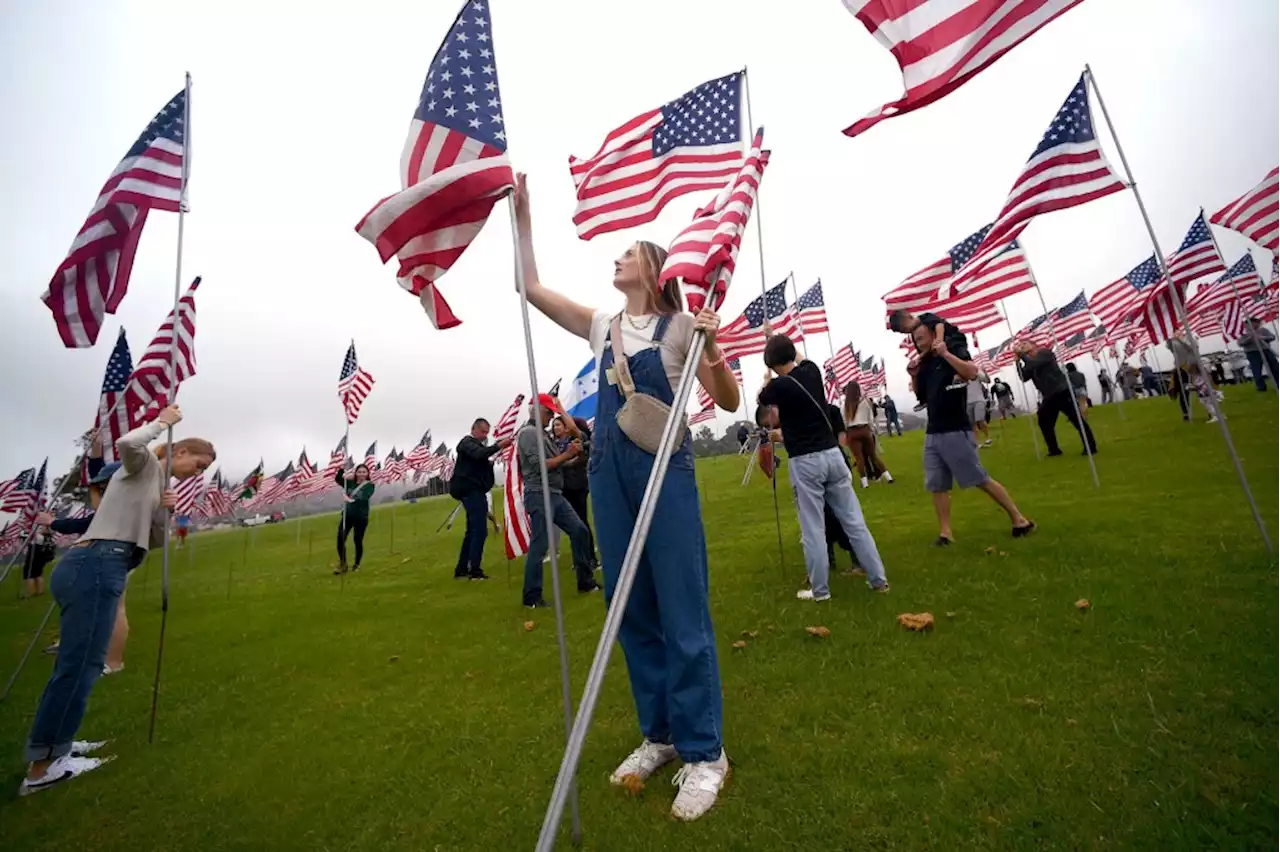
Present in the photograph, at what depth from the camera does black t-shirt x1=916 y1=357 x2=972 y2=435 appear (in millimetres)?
6684

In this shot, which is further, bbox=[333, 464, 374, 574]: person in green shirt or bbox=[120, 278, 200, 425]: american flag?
bbox=[333, 464, 374, 574]: person in green shirt

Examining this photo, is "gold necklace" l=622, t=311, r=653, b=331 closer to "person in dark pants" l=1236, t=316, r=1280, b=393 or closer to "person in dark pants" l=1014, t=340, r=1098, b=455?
"person in dark pants" l=1014, t=340, r=1098, b=455

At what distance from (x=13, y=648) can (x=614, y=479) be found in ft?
39.0

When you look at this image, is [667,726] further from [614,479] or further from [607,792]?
[614,479]

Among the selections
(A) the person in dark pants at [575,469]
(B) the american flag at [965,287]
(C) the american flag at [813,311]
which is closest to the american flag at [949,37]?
(A) the person in dark pants at [575,469]

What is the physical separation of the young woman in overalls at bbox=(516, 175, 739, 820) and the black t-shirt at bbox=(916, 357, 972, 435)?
4.65 metres

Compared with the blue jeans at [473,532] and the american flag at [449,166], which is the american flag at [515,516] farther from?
the american flag at [449,166]

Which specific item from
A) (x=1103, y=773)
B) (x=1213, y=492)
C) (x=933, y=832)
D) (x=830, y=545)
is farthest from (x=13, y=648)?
(x=1213, y=492)

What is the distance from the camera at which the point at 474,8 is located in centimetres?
371

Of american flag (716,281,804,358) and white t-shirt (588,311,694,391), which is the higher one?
american flag (716,281,804,358)

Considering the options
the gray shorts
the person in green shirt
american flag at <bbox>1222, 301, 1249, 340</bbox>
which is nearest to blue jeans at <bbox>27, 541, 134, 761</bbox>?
the gray shorts

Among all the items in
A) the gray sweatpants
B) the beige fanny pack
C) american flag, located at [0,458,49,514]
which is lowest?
the gray sweatpants

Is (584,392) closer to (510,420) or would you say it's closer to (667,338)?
(510,420)

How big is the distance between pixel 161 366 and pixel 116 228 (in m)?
2.67
